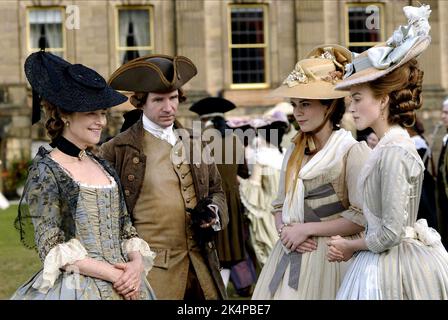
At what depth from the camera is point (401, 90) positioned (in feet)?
15.9

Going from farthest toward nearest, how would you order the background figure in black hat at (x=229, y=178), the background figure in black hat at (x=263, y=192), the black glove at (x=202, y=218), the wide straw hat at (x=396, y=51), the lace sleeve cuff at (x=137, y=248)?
the background figure in black hat at (x=263, y=192) < the background figure in black hat at (x=229, y=178) < the black glove at (x=202, y=218) < the lace sleeve cuff at (x=137, y=248) < the wide straw hat at (x=396, y=51)

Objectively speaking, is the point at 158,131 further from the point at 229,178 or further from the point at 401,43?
the point at 229,178

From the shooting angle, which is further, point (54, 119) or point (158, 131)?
point (158, 131)

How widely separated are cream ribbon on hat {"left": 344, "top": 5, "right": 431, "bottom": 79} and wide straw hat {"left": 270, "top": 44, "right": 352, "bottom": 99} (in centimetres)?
54

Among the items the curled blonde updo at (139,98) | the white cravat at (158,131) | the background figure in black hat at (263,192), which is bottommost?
the background figure in black hat at (263,192)

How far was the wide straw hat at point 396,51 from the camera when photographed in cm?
480

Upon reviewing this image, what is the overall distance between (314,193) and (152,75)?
1113 millimetres

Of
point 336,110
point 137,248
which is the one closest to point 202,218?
point 137,248

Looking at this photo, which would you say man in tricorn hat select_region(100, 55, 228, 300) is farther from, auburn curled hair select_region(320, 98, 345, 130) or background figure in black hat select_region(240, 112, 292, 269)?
background figure in black hat select_region(240, 112, 292, 269)

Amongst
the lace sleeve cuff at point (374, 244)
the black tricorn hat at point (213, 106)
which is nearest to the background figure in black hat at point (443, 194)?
the black tricorn hat at point (213, 106)

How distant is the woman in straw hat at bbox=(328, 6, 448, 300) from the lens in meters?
4.64

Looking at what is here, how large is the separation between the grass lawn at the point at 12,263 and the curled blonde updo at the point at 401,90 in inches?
187

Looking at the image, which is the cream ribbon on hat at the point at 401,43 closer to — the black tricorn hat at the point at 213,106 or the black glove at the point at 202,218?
the black glove at the point at 202,218
